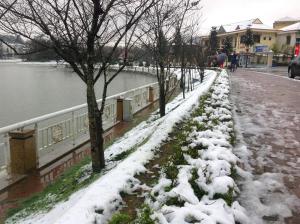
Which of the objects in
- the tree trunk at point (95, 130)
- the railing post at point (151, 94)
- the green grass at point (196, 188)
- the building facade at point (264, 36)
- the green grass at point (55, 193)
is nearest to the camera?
the green grass at point (196, 188)

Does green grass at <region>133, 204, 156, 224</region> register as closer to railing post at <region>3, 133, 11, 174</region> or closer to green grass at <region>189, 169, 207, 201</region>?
green grass at <region>189, 169, 207, 201</region>

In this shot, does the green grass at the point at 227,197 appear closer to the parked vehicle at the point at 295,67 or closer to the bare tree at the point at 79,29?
the bare tree at the point at 79,29

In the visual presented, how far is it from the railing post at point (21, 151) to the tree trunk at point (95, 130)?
55.1 inches

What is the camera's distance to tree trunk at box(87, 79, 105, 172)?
5.68m

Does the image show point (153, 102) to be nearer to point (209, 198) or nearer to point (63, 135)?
point (63, 135)

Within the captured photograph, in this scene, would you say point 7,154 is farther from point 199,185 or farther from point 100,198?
point 199,185

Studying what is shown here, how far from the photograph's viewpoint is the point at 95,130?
18.9 feet

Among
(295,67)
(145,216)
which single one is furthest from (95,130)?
(295,67)

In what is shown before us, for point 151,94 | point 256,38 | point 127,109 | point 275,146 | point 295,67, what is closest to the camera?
point 275,146

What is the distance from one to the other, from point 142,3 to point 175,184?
3.38 metres

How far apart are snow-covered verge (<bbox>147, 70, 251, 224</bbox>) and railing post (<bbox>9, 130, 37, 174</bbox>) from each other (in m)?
2.90

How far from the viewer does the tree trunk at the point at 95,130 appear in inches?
223

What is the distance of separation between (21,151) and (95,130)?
5.27 feet

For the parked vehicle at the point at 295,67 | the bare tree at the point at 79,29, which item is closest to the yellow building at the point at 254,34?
the parked vehicle at the point at 295,67
